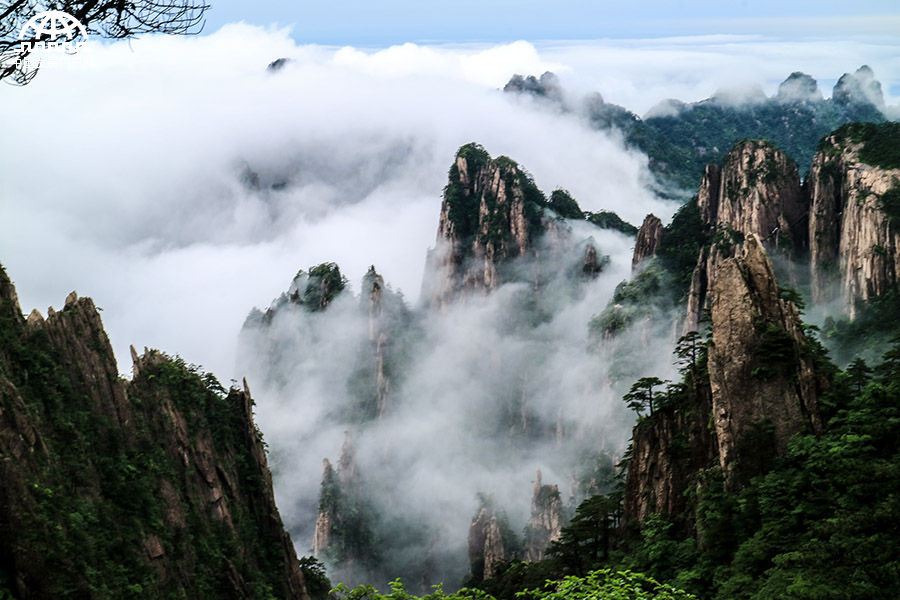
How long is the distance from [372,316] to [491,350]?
2276 cm

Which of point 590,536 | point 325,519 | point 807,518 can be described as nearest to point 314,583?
point 590,536

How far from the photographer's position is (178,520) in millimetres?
49938

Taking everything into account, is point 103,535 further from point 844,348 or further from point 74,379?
point 844,348

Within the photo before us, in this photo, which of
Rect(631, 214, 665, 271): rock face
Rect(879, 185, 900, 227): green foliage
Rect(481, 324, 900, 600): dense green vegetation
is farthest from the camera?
Rect(631, 214, 665, 271): rock face

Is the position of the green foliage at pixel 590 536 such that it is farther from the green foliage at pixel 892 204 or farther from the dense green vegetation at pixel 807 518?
the green foliage at pixel 892 204

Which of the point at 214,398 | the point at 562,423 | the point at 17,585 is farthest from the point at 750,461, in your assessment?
the point at 562,423

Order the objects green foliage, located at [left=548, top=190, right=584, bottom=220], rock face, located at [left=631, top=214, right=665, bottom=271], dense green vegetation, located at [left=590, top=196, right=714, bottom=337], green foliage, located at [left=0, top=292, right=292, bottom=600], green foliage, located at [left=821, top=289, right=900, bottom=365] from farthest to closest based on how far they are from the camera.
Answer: green foliage, located at [left=548, top=190, right=584, bottom=220], rock face, located at [left=631, top=214, right=665, bottom=271], dense green vegetation, located at [left=590, top=196, right=714, bottom=337], green foliage, located at [left=821, top=289, right=900, bottom=365], green foliage, located at [left=0, top=292, right=292, bottom=600]

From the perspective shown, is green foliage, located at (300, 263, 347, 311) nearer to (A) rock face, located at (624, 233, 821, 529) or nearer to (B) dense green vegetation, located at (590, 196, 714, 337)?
(B) dense green vegetation, located at (590, 196, 714, 337)

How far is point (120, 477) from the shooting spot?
45.2 metres

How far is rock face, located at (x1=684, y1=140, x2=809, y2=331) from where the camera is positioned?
84.6 meters

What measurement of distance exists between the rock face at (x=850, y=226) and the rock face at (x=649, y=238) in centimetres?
2738

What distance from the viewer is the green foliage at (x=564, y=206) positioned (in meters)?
153

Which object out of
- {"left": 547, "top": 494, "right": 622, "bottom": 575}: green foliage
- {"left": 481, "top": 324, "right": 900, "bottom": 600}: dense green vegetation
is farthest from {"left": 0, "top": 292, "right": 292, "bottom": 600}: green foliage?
{"left": 481, "top": 324, "right": 900, "bottom": 600}: dense green vegetation

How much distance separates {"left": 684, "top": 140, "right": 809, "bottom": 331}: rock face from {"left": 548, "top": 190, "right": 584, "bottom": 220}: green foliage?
60.3m
